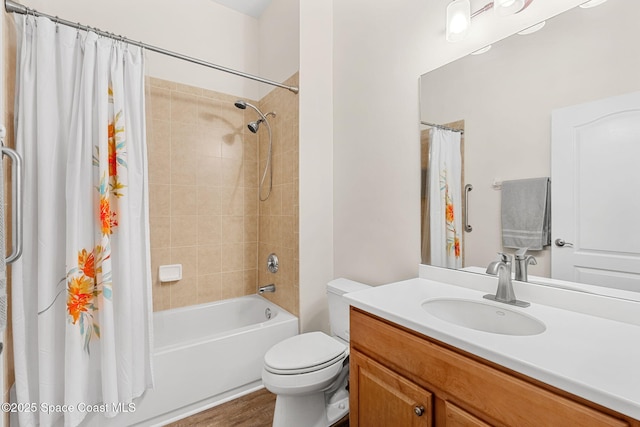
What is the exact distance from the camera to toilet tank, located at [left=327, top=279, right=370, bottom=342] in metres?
1.69

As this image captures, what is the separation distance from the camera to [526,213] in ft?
3.68

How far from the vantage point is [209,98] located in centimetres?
232

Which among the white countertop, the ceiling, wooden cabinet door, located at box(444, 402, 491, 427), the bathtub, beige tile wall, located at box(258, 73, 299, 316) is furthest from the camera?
the ceiling

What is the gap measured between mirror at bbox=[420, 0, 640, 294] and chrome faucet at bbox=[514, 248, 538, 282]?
3 cm

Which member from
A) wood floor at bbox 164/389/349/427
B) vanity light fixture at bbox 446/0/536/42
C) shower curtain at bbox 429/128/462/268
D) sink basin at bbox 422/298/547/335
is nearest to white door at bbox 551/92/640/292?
sink basin at bbox 422/298/547/335

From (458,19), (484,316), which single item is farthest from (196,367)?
(458,19)

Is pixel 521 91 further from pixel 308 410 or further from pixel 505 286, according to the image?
pixel 308 410

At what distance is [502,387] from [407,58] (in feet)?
5.07

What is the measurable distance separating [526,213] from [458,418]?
2.61ft

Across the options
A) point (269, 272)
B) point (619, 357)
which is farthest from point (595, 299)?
point (269, 272)

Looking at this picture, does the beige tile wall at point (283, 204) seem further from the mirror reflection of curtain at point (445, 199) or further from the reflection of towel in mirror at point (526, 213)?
the reflection of towel in mirror at point (526, 213)

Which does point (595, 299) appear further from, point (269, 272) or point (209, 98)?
point (209, 98)

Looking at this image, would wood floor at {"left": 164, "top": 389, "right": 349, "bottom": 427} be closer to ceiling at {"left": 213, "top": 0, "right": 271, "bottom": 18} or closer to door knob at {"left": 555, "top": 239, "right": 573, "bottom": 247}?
door knob at {"left": 555, "top": 239, "right": 573, "bottom": 247}

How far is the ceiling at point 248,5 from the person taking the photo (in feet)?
7.63
